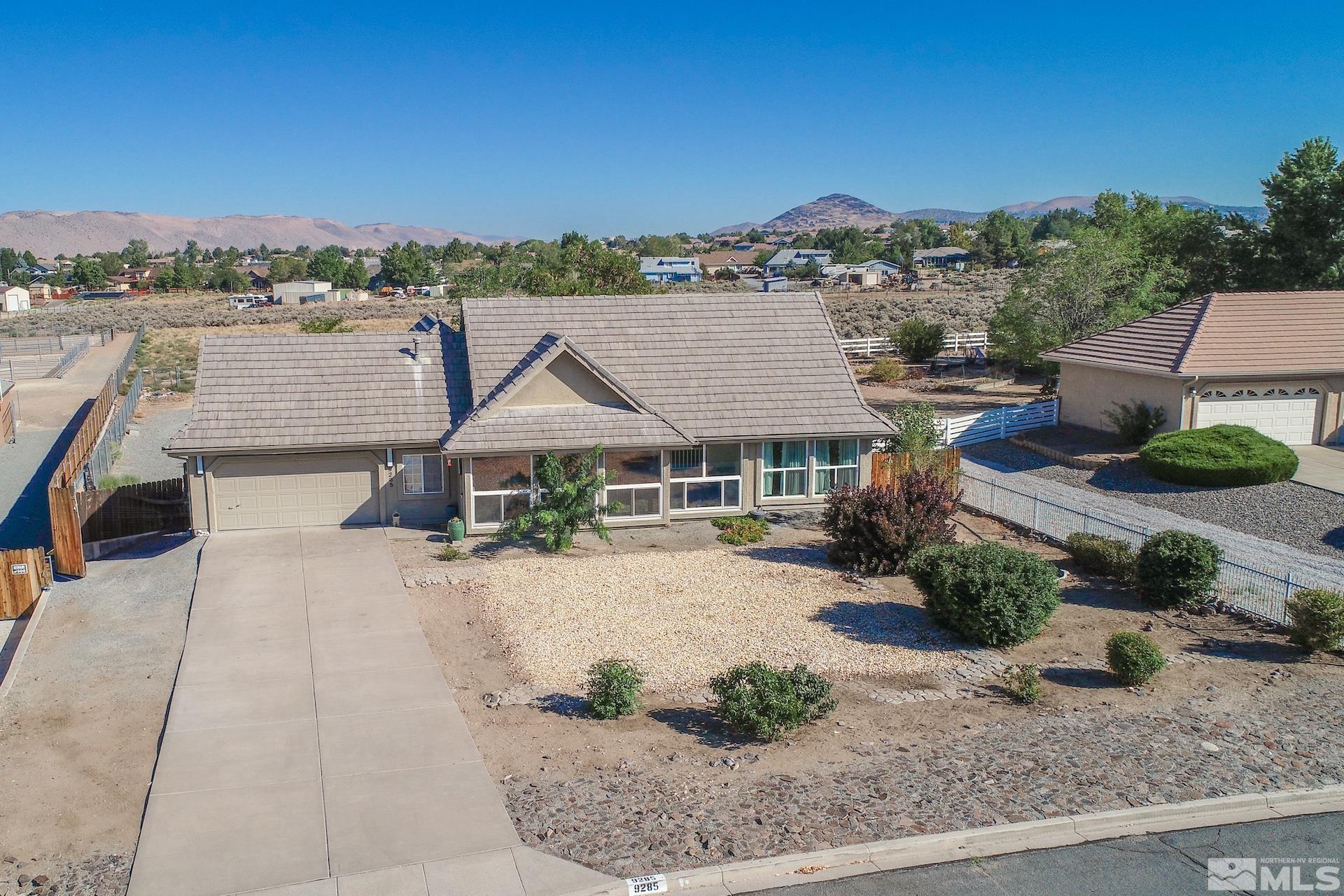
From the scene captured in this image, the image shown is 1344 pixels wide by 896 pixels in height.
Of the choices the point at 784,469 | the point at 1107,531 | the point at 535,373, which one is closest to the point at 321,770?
the point at 535,373

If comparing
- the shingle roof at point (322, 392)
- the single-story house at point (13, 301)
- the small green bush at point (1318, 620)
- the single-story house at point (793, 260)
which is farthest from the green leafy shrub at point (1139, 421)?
the single-story house at point (793, 260)

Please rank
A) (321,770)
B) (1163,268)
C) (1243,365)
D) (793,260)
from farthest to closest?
(793,260) < (1163,268) < (1243,365) < (321,770)

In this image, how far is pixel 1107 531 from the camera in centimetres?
2178

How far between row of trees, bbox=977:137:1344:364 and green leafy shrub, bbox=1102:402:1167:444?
903 cm

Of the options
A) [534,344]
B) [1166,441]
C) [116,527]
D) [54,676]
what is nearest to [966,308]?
[1166,441]

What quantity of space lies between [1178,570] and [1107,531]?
406 centimetres

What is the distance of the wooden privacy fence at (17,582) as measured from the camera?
18.2 metres

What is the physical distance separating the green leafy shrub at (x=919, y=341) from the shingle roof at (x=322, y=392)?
98.8 ft

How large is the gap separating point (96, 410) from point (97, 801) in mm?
26329

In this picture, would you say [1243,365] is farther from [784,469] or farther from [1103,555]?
[784,469]

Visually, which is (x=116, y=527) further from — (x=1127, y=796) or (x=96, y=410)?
(x=1127, y=796)

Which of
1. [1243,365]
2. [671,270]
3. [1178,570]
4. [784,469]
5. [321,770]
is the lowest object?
[321,770]

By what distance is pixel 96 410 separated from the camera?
3391cm

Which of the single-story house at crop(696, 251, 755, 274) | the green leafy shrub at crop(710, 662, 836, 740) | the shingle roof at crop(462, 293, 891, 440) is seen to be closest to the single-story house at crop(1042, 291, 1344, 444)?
the shingle roof at crop(462, 293, 891, 440)
